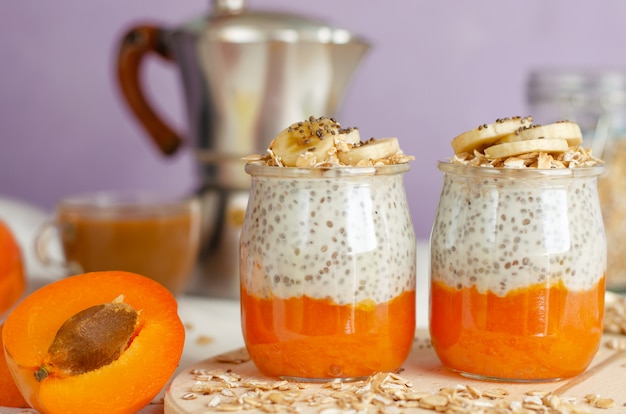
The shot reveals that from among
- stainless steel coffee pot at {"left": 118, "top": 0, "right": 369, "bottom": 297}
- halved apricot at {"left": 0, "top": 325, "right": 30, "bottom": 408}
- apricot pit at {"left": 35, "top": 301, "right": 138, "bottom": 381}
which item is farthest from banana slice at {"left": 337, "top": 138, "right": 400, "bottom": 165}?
stainless steel coffee pot at {"left": 118, "top": 0, "right": 369, "bottom": 297}

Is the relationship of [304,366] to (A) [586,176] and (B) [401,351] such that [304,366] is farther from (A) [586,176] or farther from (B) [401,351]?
(A) [586,176]

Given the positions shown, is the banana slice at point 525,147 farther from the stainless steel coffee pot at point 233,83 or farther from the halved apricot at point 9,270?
the halved apricot at point 9,270

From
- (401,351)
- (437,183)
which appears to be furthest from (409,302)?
(437,183)

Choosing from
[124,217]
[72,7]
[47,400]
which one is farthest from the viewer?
[72,7]

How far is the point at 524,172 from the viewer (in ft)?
2.36

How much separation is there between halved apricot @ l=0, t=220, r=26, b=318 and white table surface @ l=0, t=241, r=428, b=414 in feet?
0.64

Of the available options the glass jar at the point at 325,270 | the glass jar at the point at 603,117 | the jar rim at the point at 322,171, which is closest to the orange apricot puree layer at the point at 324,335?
the glass jar at the point at 325,270

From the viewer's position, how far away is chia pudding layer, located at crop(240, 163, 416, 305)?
73 centimetres

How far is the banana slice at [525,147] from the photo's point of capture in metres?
0.73

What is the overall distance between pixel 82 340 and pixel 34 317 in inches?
2.2

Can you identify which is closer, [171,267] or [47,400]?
[47,400]

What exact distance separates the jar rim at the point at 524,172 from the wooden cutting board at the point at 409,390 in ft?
0.58

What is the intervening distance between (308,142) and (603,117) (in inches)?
29.0

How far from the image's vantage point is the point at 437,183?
2.01 metres
